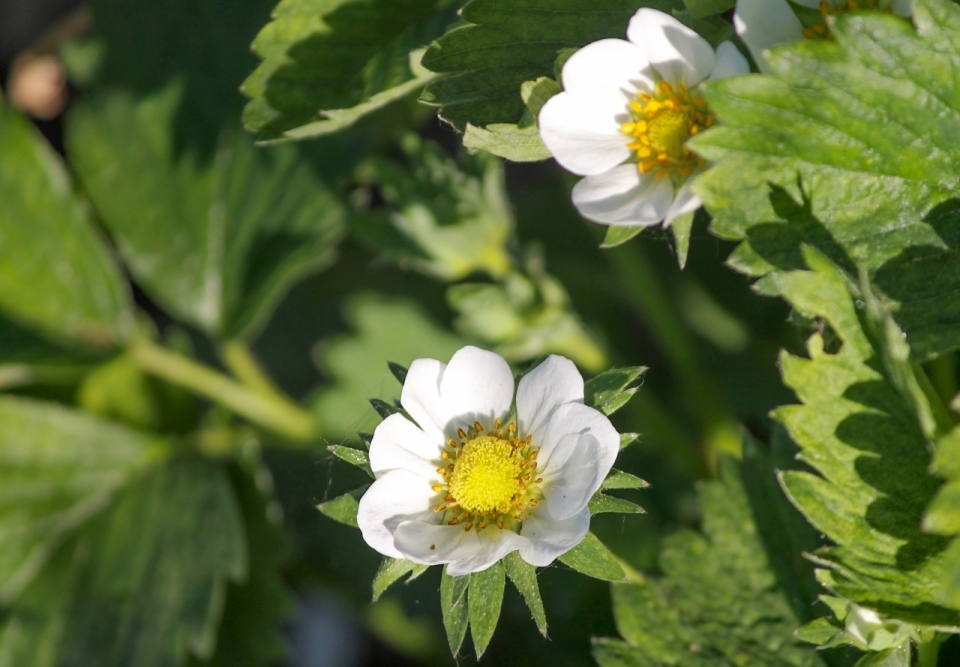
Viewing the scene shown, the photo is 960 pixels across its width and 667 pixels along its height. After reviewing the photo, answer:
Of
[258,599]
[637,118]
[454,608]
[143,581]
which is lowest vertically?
[258,599]

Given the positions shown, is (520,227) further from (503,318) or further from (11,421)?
(11,421)

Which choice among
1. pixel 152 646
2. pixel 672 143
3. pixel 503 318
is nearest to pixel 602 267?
pixel 503 318

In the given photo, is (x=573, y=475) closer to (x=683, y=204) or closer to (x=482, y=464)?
(x=482, y=464)

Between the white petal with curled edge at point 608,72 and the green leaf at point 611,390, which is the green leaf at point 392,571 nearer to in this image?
the green leaf at point 611,390

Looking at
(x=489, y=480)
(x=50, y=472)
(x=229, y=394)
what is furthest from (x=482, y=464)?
(x=50, y=472)

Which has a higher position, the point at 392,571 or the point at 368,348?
the point at 392,571

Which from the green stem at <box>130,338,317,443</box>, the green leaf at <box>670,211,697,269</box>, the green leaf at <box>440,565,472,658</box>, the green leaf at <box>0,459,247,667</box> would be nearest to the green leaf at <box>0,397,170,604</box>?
the green leaf at <box>0,459,247,667</box>

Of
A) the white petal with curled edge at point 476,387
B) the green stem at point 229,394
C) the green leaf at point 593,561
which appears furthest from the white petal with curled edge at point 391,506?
the green stem at point 229,394
